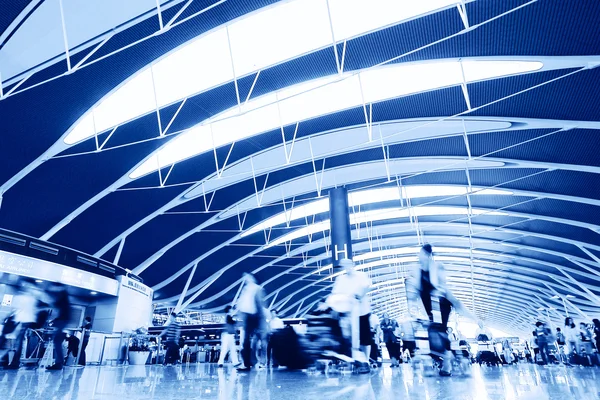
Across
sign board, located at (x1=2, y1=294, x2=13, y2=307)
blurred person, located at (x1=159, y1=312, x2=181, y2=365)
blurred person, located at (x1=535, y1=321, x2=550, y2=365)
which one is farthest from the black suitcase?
sign board, located at (x1=2, y1=294, x2=13, y2=307)

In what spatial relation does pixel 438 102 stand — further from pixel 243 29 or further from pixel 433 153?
pixel 243 29

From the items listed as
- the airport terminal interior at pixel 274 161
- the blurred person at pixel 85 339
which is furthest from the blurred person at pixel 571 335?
the blurred person at pixel 85 339

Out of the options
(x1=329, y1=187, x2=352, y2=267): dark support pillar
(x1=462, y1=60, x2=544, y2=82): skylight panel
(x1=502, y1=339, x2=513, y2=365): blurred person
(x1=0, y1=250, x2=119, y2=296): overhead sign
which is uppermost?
(x1=462, y1=60, x2=544, y2=82): skylight panel

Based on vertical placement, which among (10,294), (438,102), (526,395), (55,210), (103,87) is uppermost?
(438,102)

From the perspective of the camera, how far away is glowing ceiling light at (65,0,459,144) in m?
14.4

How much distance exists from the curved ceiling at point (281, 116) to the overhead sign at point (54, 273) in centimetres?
266

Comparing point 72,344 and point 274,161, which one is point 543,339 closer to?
point 274,161

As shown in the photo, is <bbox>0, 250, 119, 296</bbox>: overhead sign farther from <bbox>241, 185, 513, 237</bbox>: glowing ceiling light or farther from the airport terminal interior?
<bbox>241, 185, 513, 237</bbox>: glowing ceiling light

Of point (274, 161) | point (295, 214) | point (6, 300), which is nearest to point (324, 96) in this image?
point (274, 161)

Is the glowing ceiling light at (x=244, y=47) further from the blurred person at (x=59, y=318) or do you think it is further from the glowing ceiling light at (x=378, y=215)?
the glowing ceiling light at (x=378, y=215)

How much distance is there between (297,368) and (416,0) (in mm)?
12531

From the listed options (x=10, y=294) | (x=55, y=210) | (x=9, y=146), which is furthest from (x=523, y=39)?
(x=10, y=294)

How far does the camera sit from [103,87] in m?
15.7

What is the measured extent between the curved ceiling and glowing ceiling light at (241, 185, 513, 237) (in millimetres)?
198
